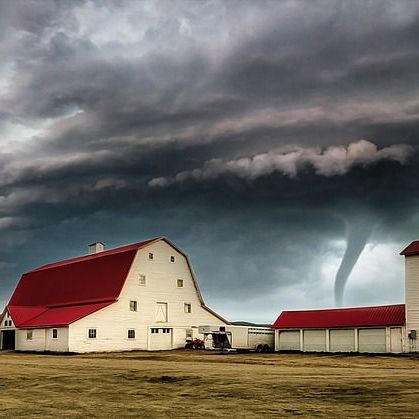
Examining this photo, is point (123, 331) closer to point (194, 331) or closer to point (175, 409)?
point (194, 331)

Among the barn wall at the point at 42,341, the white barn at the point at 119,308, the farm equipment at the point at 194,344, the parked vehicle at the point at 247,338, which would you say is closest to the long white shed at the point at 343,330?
the parked vehicle at the point at 247,338

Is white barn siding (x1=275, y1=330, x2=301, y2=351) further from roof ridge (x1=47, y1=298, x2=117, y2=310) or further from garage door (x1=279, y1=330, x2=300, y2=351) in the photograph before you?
roof ridge (x1=47, y1=298, x2=117, y2=310)

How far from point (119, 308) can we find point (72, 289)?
973 cm

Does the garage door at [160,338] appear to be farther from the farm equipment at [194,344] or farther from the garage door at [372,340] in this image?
the garage door at [372,340]

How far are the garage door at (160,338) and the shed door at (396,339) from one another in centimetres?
2018

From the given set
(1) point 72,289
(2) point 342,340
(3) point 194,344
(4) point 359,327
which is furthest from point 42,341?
(4) point 359,327

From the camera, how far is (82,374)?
32719mm

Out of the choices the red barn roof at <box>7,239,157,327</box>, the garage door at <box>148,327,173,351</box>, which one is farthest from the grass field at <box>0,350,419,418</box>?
the garage door at <box>148,327,173,351</box>

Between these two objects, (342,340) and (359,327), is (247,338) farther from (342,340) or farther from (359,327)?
(359,327)

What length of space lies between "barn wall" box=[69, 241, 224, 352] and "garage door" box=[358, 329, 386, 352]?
16.7 metres

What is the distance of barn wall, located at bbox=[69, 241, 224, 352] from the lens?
193 ft

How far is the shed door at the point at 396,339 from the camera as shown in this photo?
5453 centimetres

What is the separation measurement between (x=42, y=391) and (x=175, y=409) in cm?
754

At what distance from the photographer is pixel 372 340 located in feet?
185
